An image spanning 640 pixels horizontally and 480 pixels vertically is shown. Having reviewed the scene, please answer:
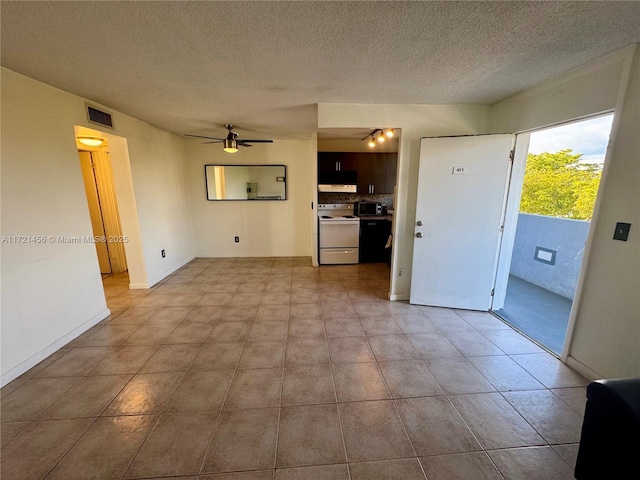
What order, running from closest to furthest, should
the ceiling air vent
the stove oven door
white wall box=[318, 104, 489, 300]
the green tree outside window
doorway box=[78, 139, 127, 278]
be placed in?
the ceiling air vent, white wall box=[318, 104, 489, 300], the green tree outside window, doorway box=[78, 139, 127, 278], the stove oven door

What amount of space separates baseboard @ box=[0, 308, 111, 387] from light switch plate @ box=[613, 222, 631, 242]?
429cm

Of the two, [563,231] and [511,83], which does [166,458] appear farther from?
[563,231]

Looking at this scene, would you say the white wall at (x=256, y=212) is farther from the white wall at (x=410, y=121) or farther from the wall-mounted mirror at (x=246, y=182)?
the white wall at (x=410, y=121)

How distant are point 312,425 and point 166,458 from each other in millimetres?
768

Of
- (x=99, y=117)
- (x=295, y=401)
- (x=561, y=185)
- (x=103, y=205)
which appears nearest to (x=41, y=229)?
(x=99, y=117)

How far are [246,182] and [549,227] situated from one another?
192 inches

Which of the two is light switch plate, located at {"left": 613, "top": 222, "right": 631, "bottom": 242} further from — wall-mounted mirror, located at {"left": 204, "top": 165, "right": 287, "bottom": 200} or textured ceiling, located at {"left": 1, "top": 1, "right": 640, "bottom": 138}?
wall-mounted mirror, located at {"left": 204, "top": 165, "right": 287, "bottom": 200}

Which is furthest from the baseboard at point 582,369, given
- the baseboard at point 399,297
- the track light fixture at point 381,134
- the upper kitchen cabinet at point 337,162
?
the upper kitchen cabinet at point 337,162

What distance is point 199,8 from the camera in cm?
126

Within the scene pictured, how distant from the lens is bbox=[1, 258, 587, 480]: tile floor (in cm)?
130

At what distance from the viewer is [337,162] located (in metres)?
4.80

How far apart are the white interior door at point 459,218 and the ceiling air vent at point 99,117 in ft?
11.1

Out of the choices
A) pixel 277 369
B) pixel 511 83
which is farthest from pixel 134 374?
pixel 511 83

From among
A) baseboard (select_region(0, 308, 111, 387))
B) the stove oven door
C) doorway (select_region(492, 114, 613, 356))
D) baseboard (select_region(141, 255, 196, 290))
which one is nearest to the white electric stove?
the stove oven door
